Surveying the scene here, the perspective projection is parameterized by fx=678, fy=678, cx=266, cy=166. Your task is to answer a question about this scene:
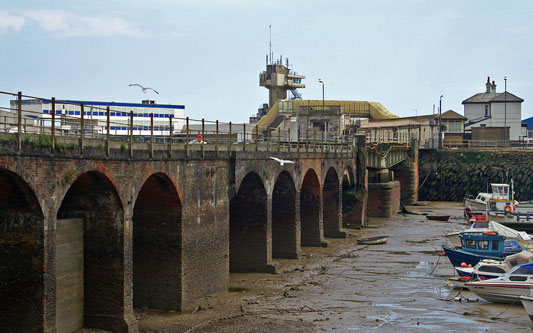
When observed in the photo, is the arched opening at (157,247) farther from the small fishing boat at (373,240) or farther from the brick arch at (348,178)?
the brick arch at (348,178)

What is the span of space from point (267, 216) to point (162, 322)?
476 inches

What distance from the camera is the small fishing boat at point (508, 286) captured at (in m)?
29.7

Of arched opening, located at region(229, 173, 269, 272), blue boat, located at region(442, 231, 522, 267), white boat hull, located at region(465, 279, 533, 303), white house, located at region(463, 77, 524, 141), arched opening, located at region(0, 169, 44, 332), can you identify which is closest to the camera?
arched opening, located at region(0, 169, 44, 332)

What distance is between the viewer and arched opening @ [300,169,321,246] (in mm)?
47625

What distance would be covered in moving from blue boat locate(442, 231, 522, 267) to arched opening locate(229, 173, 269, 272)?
10.3m

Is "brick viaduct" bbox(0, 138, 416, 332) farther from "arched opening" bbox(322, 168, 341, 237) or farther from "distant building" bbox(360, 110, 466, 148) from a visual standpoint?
"distant building" bbox(360, 110, 466, 148)

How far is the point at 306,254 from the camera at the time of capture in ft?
144

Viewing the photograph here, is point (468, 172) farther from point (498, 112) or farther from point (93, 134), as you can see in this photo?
point (93, 134)

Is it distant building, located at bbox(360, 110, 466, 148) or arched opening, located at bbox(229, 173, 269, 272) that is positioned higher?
distant building, located at bbox(360, 110, 466, 148)

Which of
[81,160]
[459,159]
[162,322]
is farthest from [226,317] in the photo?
[459,159]

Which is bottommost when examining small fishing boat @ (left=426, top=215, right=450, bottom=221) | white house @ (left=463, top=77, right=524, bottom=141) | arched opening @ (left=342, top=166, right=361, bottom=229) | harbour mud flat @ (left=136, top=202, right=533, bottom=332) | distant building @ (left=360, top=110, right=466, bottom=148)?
→ harbour mud flat @ (left=136, top=202, right=533, bottom=332)

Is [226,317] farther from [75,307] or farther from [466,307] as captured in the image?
[466,307]

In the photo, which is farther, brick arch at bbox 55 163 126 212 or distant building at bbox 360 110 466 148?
distant building at bbox 360 110 466 148

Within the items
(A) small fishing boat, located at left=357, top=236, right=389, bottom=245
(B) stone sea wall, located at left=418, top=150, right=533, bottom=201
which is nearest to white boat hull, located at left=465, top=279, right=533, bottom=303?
(A) small fishing boat, located at left=357, top=236, right=389, bottom=245
